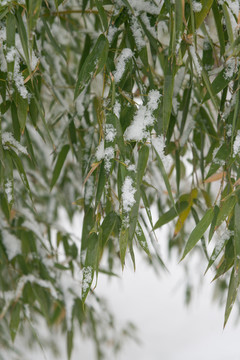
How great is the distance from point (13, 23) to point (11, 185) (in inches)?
9.9

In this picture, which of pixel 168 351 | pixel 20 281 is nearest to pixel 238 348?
pixel 168 351

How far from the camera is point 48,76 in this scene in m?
1.04

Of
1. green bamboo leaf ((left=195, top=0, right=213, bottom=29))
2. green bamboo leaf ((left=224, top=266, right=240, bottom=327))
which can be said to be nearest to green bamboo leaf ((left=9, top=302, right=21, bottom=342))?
green bamboo leaf ((left=224, top=266, right=240, bottom=327))

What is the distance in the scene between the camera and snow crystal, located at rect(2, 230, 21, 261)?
1157 millimetres

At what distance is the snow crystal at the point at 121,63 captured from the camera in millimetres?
700

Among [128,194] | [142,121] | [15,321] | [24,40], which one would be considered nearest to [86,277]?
[128,194]

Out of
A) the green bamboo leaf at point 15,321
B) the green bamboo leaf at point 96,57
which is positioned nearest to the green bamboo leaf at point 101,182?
the green bamboo leaf at point 96,57

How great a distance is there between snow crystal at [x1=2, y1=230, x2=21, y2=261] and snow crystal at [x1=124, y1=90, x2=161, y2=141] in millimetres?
599

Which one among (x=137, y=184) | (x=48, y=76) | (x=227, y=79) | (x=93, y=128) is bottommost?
(x=137, y=184)

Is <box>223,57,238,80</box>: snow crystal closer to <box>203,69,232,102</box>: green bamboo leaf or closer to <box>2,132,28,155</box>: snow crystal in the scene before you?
<box>203,69,232,102</box>: green bamboo leaf

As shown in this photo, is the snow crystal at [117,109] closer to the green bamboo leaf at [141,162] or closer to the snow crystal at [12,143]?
the green bamboo leaf at [141,162]

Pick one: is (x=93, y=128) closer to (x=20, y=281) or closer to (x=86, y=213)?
(x=86, y=213)

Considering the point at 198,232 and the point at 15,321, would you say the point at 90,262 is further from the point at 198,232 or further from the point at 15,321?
the point at 15,321

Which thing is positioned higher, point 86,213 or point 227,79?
point 227,79
